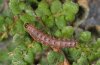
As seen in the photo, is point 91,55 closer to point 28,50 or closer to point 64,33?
point 64,33

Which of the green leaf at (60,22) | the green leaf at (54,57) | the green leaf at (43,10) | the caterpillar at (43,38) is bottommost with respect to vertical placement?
the green leaf at (54,57)

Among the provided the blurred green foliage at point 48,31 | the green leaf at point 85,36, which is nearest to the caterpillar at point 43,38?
the blurred green foliage at point 48,31

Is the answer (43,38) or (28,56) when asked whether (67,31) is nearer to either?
(43,38)

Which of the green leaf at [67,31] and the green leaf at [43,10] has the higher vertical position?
the green leaf at [43,10]

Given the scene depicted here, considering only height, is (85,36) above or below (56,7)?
below

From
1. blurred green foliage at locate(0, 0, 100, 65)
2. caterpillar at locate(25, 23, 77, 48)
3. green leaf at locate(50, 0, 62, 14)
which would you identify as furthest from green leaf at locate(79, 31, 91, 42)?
green leaf at locate(50, 0, 62, 14)

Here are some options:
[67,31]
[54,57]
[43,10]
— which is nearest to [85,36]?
[67,31]

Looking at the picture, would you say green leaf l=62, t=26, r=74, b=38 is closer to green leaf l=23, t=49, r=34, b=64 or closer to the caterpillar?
the caterpillar

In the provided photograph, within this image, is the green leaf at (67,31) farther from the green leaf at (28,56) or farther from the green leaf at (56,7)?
the green leaf at (28,56)

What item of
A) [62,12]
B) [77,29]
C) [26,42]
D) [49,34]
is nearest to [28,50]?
[26,42]
